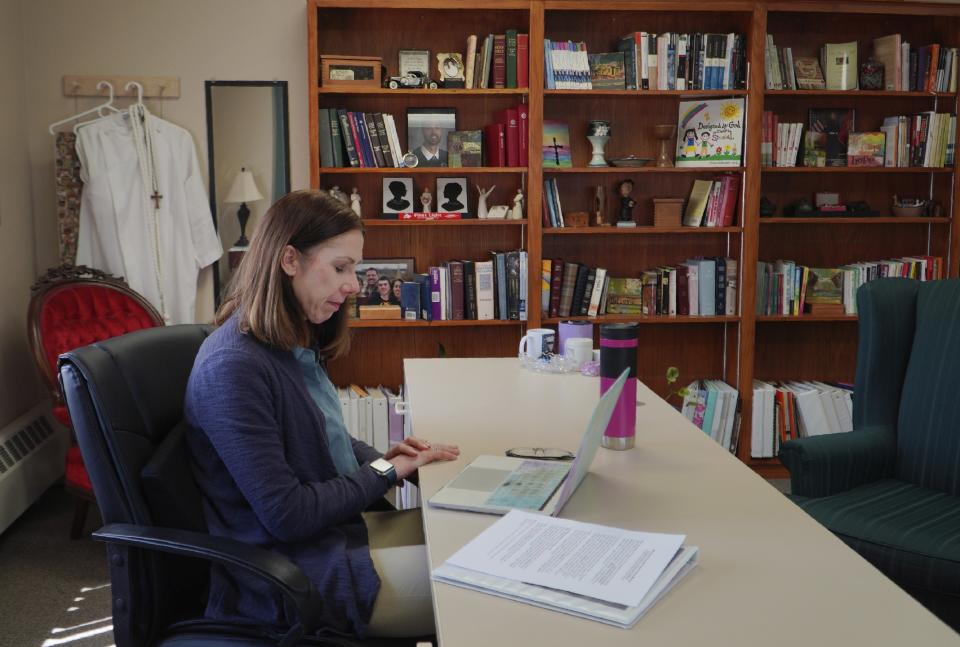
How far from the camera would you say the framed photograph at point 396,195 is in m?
4.23

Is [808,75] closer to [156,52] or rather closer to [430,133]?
[430,133]

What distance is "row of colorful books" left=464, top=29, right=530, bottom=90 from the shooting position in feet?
13.3

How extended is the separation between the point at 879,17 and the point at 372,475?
3.81 meters

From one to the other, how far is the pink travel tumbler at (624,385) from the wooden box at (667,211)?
247 centimetres

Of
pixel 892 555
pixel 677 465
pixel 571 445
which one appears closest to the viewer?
pixel 677 465

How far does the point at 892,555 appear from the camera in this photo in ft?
7.26

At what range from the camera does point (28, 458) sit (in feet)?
12.4

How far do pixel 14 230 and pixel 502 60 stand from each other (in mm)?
2207

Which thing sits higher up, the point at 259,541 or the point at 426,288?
the point at 426,288

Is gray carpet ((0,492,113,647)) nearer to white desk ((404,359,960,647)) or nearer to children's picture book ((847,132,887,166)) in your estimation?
white desk ((404,359,960,647))

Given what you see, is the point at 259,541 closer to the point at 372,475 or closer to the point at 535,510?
the point at 372,475

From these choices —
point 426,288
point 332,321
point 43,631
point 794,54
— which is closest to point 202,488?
point 332,321

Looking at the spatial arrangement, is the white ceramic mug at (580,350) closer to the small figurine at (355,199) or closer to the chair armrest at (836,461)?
the chair armrest at (836,461)

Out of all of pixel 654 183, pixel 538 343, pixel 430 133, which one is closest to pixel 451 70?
pixel 430 133
